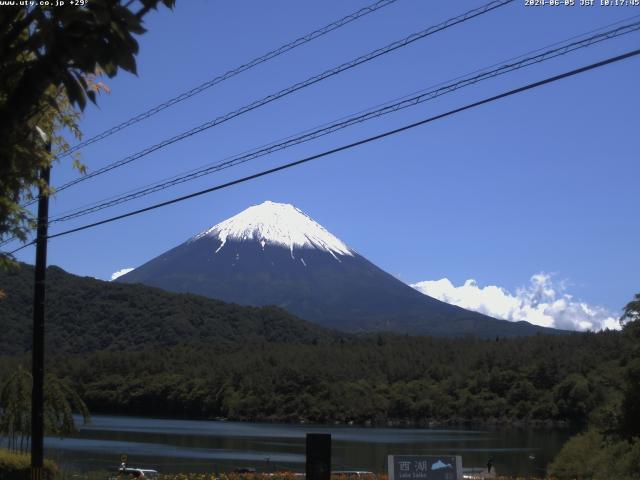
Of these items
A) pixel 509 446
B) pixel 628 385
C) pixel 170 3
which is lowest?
pixel 509 446

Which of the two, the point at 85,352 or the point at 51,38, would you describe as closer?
the point at 51,38

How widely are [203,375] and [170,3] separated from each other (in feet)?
425

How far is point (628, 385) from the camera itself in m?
33.8

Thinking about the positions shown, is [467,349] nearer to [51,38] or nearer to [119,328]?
[119,328]

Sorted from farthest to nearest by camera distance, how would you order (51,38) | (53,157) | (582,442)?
(582,442) < (53,157) < (51,38)

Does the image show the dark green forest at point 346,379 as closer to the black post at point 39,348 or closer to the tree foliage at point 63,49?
the black post at point 39,348

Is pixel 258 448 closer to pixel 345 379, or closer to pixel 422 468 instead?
pixel 422 468

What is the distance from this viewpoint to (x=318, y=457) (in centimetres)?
1240

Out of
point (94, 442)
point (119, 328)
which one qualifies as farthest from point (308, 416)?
point (119, 328)

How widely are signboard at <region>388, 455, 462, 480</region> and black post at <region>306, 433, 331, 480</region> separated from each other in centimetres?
266

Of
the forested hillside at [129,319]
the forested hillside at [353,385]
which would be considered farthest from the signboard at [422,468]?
the forested hillside at [129,319]

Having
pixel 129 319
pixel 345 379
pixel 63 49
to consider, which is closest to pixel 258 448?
pixel 345 379

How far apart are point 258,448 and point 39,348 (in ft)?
179

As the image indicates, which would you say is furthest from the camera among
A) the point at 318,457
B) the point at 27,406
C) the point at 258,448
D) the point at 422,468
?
the point at 258,448
